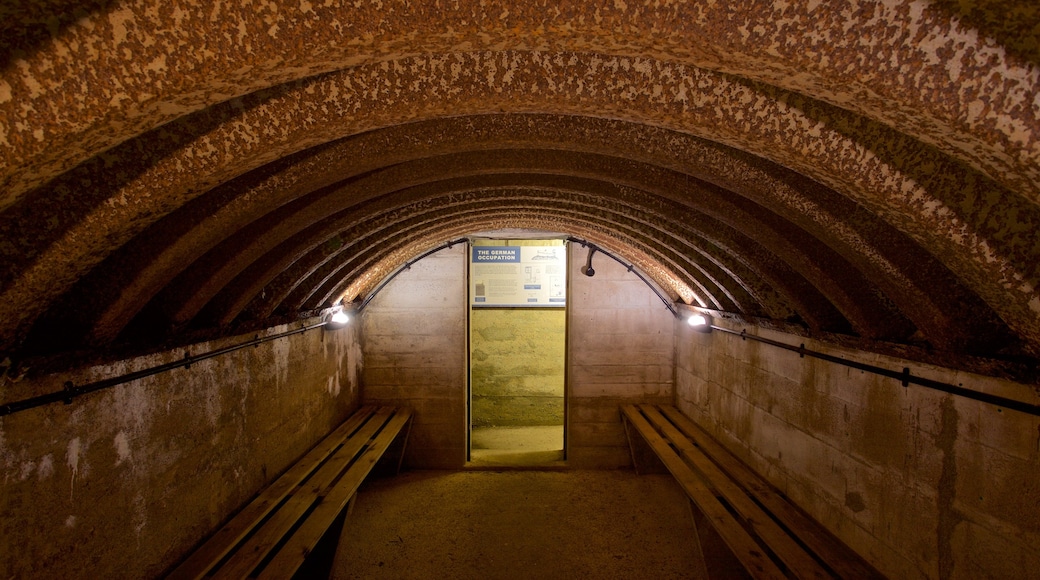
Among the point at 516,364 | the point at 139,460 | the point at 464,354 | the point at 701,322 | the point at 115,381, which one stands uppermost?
the point at 701,322

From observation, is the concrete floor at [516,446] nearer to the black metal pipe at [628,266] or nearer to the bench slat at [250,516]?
the bench slat at [250,516]

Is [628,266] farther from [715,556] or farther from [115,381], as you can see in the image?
Answer: [115,381]

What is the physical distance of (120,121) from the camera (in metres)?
1.24

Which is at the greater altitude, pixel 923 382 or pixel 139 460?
pixel 923 382

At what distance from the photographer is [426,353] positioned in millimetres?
8250

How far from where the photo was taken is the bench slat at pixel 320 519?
3.68m

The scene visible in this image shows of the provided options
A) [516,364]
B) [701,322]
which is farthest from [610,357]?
[516,364]

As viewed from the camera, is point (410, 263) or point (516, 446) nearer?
point (410, 263)

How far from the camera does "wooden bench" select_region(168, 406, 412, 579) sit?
3.63 metres

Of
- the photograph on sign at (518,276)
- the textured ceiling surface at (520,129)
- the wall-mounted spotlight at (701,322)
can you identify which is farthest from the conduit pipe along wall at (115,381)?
the wall-mounted spotlight at (701,322)

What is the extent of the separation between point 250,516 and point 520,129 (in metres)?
3.93

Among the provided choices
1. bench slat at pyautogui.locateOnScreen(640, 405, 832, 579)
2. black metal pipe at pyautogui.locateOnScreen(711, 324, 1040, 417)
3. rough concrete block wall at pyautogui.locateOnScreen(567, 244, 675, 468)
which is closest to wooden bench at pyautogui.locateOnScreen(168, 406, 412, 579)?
rough concrete block wall at pyautogui.locateOnScreen(567, 244, 675, 468)

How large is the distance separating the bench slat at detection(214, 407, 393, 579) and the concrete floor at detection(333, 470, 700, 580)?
21.7 inches

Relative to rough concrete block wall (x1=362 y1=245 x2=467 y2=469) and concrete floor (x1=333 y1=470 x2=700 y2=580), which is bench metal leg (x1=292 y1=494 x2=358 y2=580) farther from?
rough concrete block wall (x1=362 y1=245 x2=467 y2=469)
